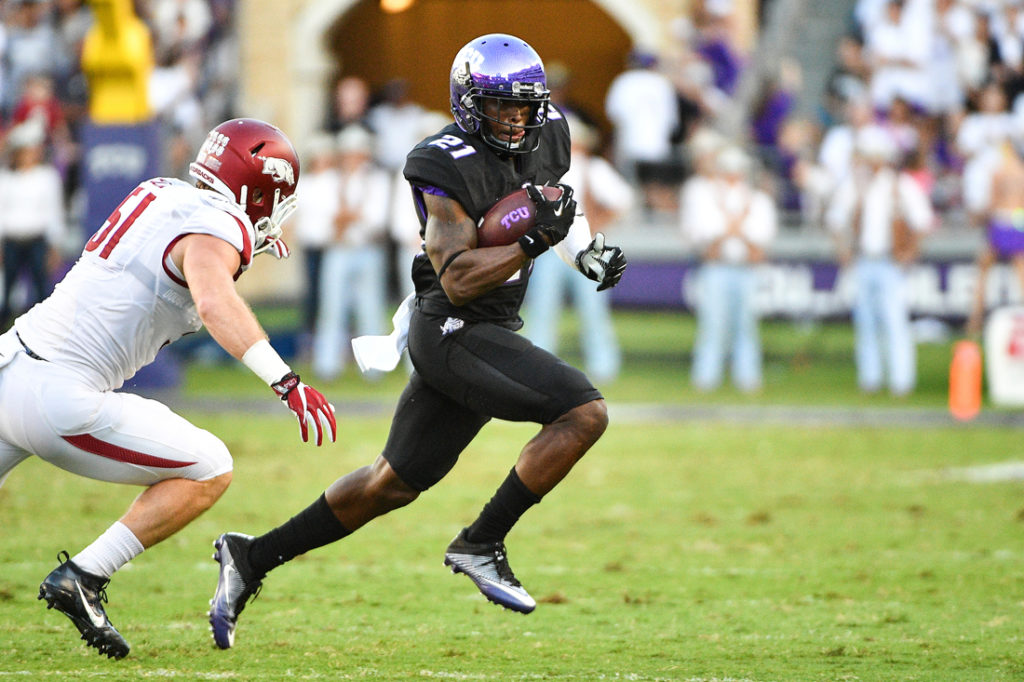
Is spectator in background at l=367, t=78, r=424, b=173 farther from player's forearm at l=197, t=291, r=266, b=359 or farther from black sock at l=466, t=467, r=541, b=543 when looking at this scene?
player's forearm at l=197, t=291, r=266, b=359

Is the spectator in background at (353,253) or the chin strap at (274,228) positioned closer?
the chin strap at (274,228)

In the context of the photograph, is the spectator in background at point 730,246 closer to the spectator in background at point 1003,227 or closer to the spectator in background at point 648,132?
the spectator in background at point 1003,227

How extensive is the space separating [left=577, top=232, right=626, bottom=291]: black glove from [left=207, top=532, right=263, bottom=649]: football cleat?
146 cm

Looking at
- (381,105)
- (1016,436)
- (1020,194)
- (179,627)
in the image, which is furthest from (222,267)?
(381,105)

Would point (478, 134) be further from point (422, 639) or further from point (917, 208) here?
point (917, 208)

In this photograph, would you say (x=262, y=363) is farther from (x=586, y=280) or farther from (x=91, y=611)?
(x=586, y=280)

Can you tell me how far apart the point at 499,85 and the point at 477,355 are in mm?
866

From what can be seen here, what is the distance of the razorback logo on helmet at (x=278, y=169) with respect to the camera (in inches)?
180

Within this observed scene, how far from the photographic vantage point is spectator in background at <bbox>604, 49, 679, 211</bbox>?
1519cm

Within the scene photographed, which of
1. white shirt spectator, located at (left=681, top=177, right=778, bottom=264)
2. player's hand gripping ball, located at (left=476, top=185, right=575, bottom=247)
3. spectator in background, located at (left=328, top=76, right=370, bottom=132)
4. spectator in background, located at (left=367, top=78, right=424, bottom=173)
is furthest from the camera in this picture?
spectator in background, located at (left=367, top=78, right=424, bottom=173)

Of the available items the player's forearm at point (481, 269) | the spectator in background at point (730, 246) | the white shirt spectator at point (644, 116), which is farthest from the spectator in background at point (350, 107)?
the player's forearm at point (481, 269)

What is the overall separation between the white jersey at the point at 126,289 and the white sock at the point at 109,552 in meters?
0.45

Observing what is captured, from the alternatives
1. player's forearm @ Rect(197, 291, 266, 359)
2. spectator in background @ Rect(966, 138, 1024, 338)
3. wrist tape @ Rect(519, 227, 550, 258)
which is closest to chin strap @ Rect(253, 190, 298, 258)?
player's forearm @ Rect(197, 291, 266, 359)

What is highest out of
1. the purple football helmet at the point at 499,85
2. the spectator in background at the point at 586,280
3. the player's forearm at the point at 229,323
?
the purple football helmet at the point at 499,85
